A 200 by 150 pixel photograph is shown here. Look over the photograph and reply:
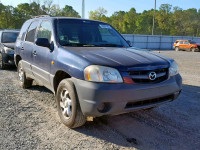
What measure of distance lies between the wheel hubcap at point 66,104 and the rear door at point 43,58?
0.61 meters

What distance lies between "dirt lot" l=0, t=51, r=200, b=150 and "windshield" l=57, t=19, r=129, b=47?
1.42 m

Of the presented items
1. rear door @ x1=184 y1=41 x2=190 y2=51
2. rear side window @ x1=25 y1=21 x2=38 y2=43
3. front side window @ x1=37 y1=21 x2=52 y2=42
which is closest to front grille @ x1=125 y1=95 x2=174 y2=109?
front side window @ x1=37 y1=21 x2=52 y2=42

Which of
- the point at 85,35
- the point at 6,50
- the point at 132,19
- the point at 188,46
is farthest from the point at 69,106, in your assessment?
the point at 132,19

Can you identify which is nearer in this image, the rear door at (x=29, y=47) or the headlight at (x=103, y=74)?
the headlight at (x=103, y=74)

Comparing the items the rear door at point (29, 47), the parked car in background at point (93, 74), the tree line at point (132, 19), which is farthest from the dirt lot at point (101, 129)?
the tree line at point (132, 19)

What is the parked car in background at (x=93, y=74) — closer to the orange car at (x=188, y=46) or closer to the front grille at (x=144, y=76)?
the front grille at (x=144, y=76)

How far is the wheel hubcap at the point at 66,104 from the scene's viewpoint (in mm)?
3347

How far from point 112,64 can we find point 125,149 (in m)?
1.18

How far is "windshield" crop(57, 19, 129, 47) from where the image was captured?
3885 mm

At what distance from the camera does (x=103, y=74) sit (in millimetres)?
2844

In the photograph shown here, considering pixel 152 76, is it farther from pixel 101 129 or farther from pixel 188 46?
pixel 188 46

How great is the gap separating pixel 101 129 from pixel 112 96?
879 millimetres

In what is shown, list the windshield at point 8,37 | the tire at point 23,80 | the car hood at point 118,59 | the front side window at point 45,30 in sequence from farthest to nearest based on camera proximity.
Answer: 1. the windshield at point 8,37
2. the tire at point 23,80
3. the front side window at point 45,30
4. the car hood at point 118,59

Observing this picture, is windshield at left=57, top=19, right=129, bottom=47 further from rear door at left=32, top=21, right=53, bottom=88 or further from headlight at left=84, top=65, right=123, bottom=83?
headlight at left=84, top=65, right=123, bottom=83
